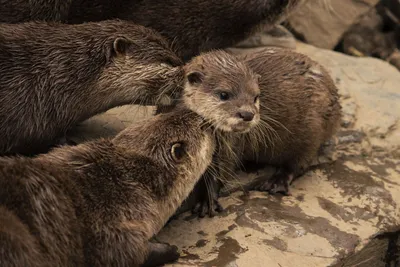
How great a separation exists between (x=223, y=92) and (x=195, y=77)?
20cm

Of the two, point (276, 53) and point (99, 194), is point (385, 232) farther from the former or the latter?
point (99, 194)

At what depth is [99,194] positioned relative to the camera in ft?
11.6

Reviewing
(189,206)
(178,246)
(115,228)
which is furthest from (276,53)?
(115,228)

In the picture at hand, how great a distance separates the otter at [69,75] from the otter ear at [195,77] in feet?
0.40

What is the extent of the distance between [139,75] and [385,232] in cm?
159

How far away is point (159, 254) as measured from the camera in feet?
12.1

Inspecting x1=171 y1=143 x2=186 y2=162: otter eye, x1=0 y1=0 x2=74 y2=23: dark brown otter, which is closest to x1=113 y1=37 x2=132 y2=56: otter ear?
x1=0 y1=0 x2=74 y2=23: dark brown otter

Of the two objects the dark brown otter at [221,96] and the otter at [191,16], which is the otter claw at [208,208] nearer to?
the dark brown otter at [221,96]

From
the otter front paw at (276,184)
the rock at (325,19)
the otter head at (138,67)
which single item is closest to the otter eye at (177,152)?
the otter head at (138,67)

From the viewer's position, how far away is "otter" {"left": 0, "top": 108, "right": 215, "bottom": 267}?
3.25 m

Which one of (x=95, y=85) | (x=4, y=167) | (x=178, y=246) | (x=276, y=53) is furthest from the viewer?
(x=276, y=53)

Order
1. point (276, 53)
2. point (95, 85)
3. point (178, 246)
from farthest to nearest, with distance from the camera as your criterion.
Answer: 1. point (276, 53)
2. point (95, 85)
3. point (178, 246)

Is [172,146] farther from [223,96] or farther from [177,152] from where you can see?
[223,96]

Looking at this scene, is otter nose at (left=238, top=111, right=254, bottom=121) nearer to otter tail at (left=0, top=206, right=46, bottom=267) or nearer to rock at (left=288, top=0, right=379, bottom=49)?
otter tail at (left=0, top=206, right=46, bottom=267)
